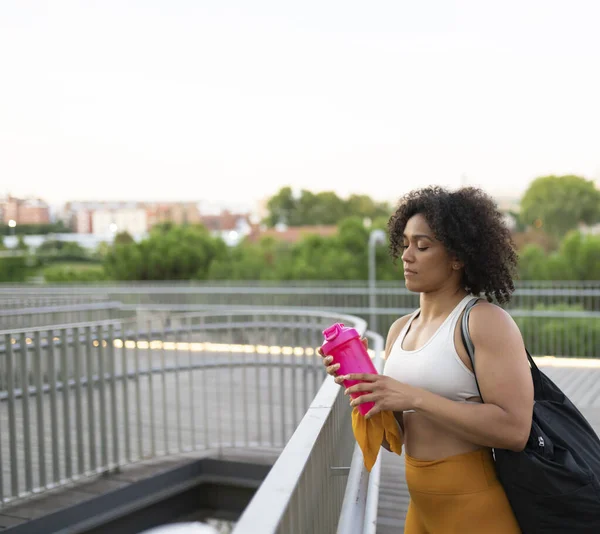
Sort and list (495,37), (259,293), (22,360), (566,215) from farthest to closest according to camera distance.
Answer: (566,215), (495,37), (259,293), (22,360)

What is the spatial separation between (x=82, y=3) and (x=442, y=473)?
29.9 metres

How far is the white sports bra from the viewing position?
1.88 m

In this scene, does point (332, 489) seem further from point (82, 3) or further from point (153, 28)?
point (153, 28)

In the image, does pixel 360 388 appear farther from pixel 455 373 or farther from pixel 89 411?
pixel 89 411

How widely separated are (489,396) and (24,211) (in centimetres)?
1873

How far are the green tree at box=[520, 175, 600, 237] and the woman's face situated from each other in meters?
52.6

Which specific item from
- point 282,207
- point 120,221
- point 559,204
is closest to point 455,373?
point 120,221

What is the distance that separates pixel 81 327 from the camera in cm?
601

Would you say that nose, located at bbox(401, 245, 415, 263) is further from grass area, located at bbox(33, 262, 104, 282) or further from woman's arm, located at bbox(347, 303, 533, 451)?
grass area, located at bbox(33, 262, 104, 282)

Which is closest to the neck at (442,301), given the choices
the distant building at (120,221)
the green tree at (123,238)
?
the distant building at (120,221)

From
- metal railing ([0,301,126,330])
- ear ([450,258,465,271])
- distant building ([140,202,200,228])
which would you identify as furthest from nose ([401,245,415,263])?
distant building ([140,202,200,228])

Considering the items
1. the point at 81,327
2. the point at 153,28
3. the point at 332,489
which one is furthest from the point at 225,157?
the point at 332,489

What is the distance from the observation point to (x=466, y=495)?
191 cm

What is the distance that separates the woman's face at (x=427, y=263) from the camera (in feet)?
6.63
